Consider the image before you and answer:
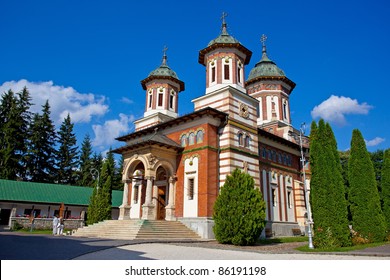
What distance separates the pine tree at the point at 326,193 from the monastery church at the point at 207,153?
6.51 m

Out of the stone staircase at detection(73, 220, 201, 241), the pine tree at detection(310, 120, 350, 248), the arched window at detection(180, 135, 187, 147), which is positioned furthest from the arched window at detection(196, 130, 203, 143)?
the pine tree at detection(310, 120, 350, 248)

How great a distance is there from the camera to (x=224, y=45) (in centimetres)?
2597

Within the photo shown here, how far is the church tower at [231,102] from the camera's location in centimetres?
2302

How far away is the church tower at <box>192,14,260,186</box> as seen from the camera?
23.0 metres

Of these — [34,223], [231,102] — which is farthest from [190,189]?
[34,223]

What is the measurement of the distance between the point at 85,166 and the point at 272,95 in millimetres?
38345

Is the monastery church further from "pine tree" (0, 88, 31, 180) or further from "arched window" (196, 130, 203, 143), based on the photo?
"pine tree" (0, 88, 31, 180)

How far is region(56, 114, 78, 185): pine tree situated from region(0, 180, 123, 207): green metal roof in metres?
17.2

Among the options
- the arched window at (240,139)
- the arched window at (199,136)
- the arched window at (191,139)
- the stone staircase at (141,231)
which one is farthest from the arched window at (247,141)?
the stone staircase at (141,231)

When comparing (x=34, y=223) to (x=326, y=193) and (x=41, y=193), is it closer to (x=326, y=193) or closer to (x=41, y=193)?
(x=41, y=193)

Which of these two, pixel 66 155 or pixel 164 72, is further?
pixel 66 155

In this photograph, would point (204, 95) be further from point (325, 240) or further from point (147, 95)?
point (325, 240)

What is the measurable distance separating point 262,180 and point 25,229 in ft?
75.4

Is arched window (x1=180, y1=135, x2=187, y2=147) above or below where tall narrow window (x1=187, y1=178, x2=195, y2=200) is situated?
above
